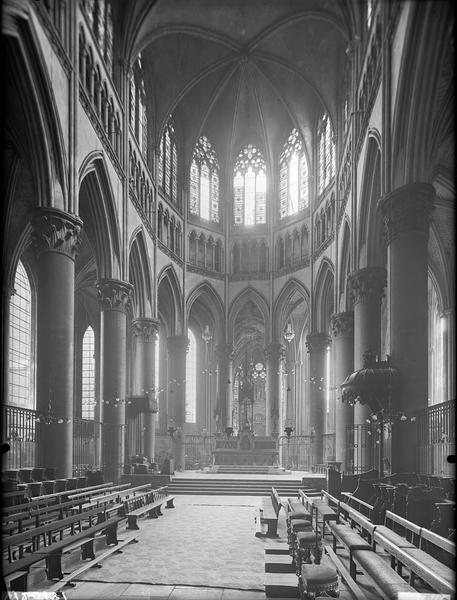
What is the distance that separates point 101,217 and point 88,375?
1945 centimetres

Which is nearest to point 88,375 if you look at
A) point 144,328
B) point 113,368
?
point 144,328

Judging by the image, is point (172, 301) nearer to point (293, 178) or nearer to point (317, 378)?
point (317, 378)

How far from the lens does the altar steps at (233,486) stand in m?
24.3

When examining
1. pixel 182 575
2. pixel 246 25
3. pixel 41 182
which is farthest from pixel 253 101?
pixel 182 575

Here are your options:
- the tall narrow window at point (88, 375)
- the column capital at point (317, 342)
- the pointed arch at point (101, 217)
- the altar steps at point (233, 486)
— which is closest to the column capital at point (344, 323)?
the altar steps at point (233, 486)

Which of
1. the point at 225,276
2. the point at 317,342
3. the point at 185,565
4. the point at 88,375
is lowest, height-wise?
the point at 185,565

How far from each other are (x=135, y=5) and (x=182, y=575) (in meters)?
24.2

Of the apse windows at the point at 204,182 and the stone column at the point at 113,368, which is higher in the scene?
the apse windows at the point at 204,182

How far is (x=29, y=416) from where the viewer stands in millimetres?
16594

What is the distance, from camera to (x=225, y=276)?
40.3 metres

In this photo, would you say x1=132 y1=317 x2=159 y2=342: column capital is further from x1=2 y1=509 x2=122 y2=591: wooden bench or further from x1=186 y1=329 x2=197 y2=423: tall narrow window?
x1=2 y1=509 x2=122 y2=591: wooden bench

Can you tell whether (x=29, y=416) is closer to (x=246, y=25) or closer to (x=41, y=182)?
(x=41, y=182)

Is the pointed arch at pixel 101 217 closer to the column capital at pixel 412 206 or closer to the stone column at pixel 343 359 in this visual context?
the stone column at pixel 343 359

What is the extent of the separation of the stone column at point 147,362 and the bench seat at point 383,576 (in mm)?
25001
